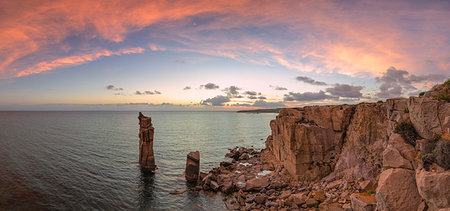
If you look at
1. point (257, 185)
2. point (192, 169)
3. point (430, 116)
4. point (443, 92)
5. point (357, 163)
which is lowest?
point (257, 185)

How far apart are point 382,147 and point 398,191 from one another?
11481 millimetres

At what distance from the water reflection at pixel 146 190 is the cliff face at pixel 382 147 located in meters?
21.7

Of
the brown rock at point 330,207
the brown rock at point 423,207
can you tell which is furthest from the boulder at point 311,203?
the brown rock at point 423,207

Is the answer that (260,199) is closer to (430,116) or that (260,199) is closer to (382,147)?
(382,147)

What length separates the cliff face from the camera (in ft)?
40.8

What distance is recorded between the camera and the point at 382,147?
920 inches

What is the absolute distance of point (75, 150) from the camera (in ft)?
196

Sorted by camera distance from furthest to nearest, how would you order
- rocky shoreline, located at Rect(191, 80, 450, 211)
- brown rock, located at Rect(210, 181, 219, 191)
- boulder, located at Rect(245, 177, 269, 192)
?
brown rock, located at Rect(210, 181, 219, 191)
boulder, located at Rect(245, 177, 269, 192)
rocky shoreline, located at Rect(191, 80, 450, 211)

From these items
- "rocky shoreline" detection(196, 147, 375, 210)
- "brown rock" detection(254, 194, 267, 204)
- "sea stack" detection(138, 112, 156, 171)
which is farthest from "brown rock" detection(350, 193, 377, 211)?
"sea stack" detection(138, 112, 156, 171)

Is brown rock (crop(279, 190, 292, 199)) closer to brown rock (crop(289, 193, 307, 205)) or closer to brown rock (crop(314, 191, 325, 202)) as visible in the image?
brown rock (crop(289, 193, 307, 205))

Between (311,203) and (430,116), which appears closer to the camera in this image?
(430,116)

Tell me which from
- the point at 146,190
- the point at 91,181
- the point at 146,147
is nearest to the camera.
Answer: the point at 146,190

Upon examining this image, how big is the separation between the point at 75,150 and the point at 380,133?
70125 millimetres

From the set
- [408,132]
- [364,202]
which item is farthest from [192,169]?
[408,132]
